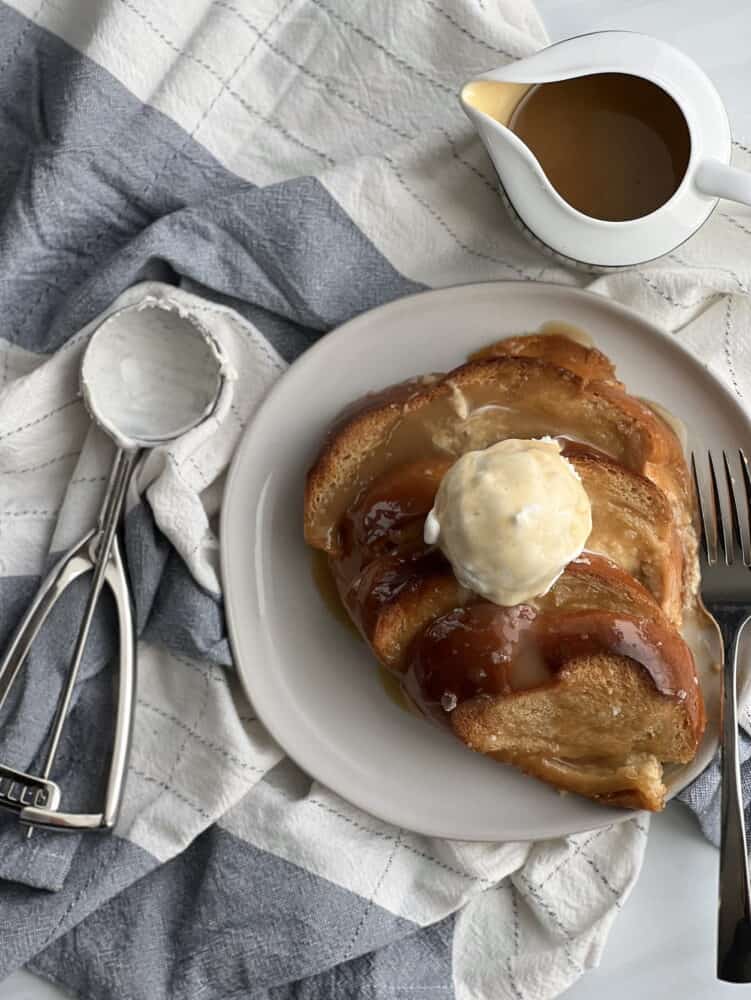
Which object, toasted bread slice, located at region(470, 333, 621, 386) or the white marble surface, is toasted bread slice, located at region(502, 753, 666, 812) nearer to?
the white marble surface

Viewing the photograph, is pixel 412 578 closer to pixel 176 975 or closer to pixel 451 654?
pixel 451 654

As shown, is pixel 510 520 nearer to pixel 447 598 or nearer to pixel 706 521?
pixel 447 598

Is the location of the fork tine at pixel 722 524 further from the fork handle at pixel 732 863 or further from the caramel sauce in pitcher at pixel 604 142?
the caramel sauce in pitcher at pixel 604 142

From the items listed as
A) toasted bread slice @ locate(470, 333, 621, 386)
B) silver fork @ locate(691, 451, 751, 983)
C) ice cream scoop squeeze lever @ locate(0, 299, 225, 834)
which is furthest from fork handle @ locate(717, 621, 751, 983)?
ice cream scoop squeeze lever @ locate(0, 299, 225, 834)

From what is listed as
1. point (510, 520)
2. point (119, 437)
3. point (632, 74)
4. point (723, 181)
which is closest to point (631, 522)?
point (510, 520)

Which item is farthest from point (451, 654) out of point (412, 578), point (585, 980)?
point (585, 980)

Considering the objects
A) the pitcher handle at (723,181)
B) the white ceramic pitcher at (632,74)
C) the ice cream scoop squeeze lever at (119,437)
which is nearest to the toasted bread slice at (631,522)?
the white ceramic pitcher at (632,74)
